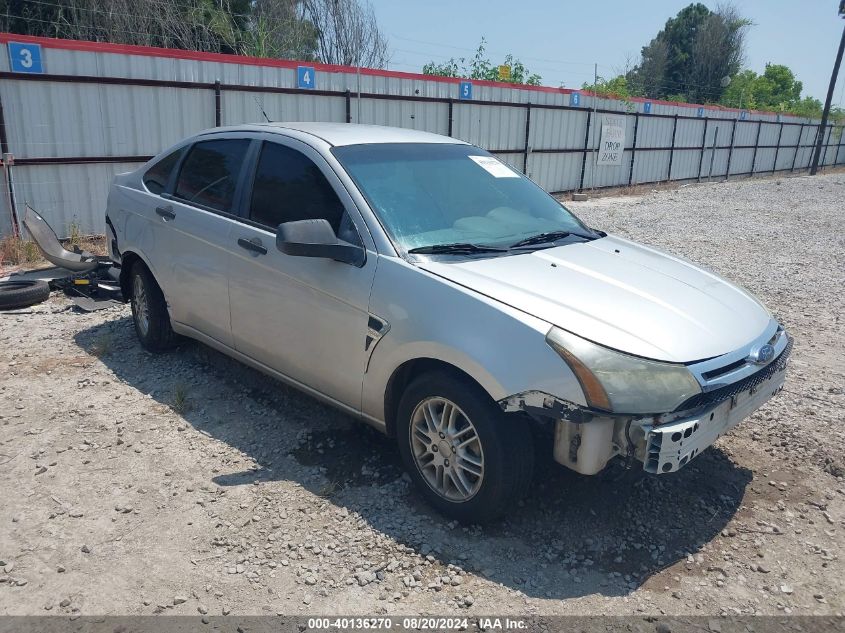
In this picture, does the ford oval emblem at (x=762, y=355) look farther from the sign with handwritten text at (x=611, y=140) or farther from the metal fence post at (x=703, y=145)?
the metal fence post at (x=703, y=145)

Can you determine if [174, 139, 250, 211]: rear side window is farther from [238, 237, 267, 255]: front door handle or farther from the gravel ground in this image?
the gravel ground

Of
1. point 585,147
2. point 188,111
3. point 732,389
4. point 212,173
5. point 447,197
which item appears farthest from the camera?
point 585,147

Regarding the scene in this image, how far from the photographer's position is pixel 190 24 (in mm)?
22109

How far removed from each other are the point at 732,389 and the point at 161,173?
422 centimetres

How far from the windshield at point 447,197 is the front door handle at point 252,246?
0.70 meters

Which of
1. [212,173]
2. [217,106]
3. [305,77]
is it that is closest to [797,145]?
[305,77]

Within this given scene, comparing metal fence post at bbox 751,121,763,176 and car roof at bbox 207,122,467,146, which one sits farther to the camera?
metal fence post at bbox 751,121,763,176

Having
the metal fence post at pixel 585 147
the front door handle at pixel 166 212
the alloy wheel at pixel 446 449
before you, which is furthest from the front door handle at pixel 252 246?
the metal fence post at pixel 585 147

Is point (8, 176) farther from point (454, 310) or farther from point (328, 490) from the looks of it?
point (454, 310)

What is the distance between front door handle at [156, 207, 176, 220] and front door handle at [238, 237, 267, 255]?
3.11ft

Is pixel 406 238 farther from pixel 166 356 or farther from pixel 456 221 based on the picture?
pixel 166 356

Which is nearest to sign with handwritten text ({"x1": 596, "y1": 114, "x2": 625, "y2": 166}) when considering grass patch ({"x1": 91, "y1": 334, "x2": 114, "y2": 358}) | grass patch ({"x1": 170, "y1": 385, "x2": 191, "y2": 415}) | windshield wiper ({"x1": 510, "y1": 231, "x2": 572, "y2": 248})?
grass patch ({"x1": 91, "y1": 334, "x2": 114, "y2": 358})

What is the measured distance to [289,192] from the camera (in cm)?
400

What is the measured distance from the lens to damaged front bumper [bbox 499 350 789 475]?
2762 millimetres
